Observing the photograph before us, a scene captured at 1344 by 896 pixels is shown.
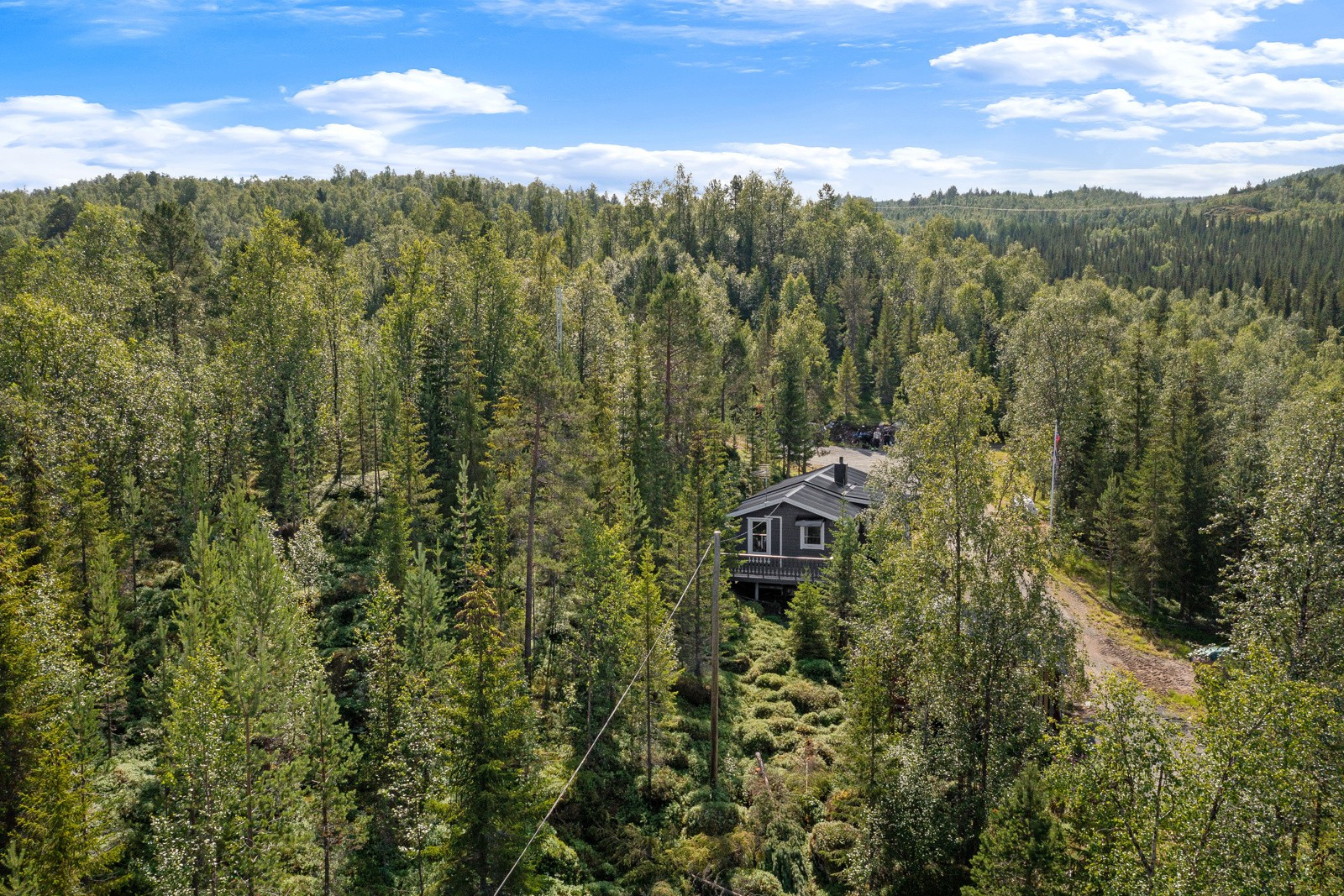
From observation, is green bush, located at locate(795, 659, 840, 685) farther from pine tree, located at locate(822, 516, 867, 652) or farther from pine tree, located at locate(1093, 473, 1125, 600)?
pine tree, located at locate(1093, 473, 1125, 600)

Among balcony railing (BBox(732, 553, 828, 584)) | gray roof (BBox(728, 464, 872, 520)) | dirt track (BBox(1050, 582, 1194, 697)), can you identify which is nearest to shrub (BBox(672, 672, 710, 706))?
balcony railing (BBox(732, 553, 828, 584))

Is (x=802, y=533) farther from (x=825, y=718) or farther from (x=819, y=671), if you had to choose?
(x=825, y=718)

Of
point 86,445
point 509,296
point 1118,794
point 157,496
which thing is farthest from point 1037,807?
point 509,296

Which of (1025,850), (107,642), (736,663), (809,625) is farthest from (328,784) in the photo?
(809,625)

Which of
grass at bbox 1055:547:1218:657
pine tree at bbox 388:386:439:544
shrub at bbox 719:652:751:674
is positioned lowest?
grass at bbox 1055:547:1218:657

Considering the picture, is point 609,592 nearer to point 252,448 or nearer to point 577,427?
point 577,427

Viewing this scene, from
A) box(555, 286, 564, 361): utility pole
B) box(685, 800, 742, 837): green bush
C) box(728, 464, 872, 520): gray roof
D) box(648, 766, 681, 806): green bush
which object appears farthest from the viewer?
box(555, 286, 564, 361): utility pole
